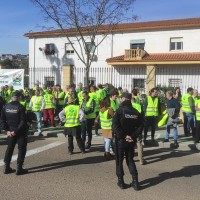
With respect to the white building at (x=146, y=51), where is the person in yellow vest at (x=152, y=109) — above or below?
below

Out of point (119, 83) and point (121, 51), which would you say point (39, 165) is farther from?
point (121, 51)

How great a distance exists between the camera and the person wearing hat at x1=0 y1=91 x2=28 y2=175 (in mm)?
7461

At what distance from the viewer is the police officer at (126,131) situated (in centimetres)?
642

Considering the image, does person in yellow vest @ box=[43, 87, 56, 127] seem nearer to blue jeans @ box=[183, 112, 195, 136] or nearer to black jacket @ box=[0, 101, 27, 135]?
blue jeans @ box=[183, 112, 195, 136]

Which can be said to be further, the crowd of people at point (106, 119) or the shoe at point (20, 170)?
the shoe at point (20, 170)

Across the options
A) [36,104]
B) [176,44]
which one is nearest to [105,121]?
[36,104]

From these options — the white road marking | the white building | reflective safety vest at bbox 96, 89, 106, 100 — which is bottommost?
the white road marking

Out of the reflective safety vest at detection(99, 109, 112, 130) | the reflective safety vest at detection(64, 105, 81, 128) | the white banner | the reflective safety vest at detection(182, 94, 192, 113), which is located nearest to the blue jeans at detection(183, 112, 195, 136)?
the reflective safety vest at detection(182, 94, 192, 113)

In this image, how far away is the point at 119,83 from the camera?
2559cm

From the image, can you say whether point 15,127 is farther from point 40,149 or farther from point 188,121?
point 188,121

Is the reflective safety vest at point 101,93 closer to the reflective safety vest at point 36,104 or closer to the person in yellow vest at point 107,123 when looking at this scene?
the reflective safety vest at point 36,104

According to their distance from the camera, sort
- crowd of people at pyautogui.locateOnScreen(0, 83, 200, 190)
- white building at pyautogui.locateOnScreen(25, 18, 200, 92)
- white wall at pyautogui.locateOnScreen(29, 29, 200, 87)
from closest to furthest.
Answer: crowd of people at pyautogui.locateOnScreen(0, 83, 200, 190), white building at pyautogui.locateOnScreen(25, 18, 200, 92), white wall at pyautogui.locateOnScreen(29, 29, 200, 87)

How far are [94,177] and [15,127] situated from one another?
199cm

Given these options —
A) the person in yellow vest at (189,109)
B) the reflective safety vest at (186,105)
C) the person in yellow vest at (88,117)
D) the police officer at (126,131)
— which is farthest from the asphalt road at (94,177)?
the reflective safety vest at (186,105)
